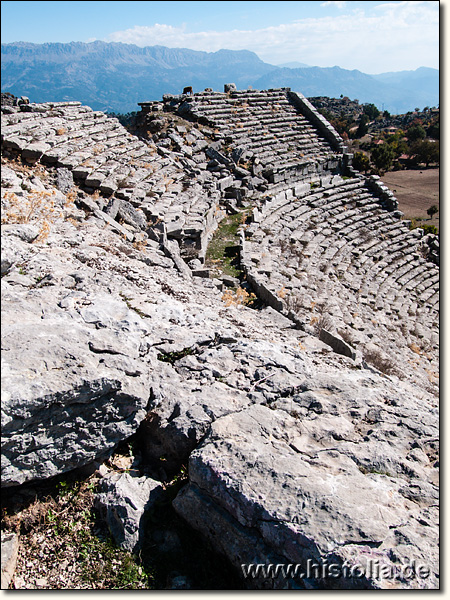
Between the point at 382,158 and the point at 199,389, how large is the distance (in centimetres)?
4734

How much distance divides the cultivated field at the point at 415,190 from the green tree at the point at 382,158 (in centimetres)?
105

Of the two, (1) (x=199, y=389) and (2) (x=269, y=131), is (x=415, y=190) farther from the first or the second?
(1) (x=199, y=389)

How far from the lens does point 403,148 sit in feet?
168

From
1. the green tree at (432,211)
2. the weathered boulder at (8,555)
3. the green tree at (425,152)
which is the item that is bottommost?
the weathered boulder at (8,555)

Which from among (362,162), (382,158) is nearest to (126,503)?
(362,162)

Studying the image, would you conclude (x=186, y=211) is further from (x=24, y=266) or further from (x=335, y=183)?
(x=335, y=183)

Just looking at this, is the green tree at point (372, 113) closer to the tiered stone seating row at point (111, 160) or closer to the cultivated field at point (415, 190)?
the cultivated field at point (415, 190)

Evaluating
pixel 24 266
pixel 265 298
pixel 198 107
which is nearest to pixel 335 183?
pixel 198 107

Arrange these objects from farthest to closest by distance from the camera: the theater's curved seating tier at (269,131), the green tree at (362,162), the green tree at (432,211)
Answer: the green tree at (362,162), the green tree at (432,211), the theater's curved seating tier at (269,131)

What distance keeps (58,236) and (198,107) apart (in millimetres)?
15263

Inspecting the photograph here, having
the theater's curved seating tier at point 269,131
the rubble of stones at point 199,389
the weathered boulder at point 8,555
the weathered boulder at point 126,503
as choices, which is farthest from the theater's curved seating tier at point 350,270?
the weathered boulder at point 8,555

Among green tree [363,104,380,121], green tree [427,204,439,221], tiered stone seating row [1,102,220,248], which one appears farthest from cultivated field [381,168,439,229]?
green tree [363,104,380,121]

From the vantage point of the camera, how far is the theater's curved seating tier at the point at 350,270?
10278mm
